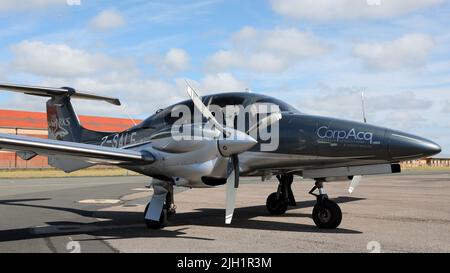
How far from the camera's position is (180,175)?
10211mm

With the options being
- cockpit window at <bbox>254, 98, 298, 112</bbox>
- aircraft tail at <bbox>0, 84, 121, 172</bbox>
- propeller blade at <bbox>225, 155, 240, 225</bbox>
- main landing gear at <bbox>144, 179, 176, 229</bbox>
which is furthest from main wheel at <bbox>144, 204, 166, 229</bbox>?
aircraft tail at <bbox>0, 84, 121, 172</bbox>

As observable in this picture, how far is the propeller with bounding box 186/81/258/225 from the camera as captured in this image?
9.01 metres

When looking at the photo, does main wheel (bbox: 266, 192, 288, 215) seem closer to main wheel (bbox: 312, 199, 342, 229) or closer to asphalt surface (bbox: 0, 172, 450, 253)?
asphalt surface (bbox: 0, 172, 450, 253)

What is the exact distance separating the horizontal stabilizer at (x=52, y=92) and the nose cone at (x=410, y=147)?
10513mm

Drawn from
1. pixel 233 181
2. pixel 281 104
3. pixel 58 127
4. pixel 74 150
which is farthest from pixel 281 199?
pixel 58 127

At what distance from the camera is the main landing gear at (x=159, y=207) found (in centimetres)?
1072

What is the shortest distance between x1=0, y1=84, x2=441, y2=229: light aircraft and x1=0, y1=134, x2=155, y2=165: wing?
2cm

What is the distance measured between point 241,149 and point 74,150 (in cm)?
352

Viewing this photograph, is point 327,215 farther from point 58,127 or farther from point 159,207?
point 58,127

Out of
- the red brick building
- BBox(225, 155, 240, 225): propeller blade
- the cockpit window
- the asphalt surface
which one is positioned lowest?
the asphalt surface

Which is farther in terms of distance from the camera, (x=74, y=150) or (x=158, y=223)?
(x=158, y=223)

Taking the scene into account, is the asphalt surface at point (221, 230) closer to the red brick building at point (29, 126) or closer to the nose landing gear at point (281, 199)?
the nose landing gear at point (281, 199)

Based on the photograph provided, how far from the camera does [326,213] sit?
10.1 m
